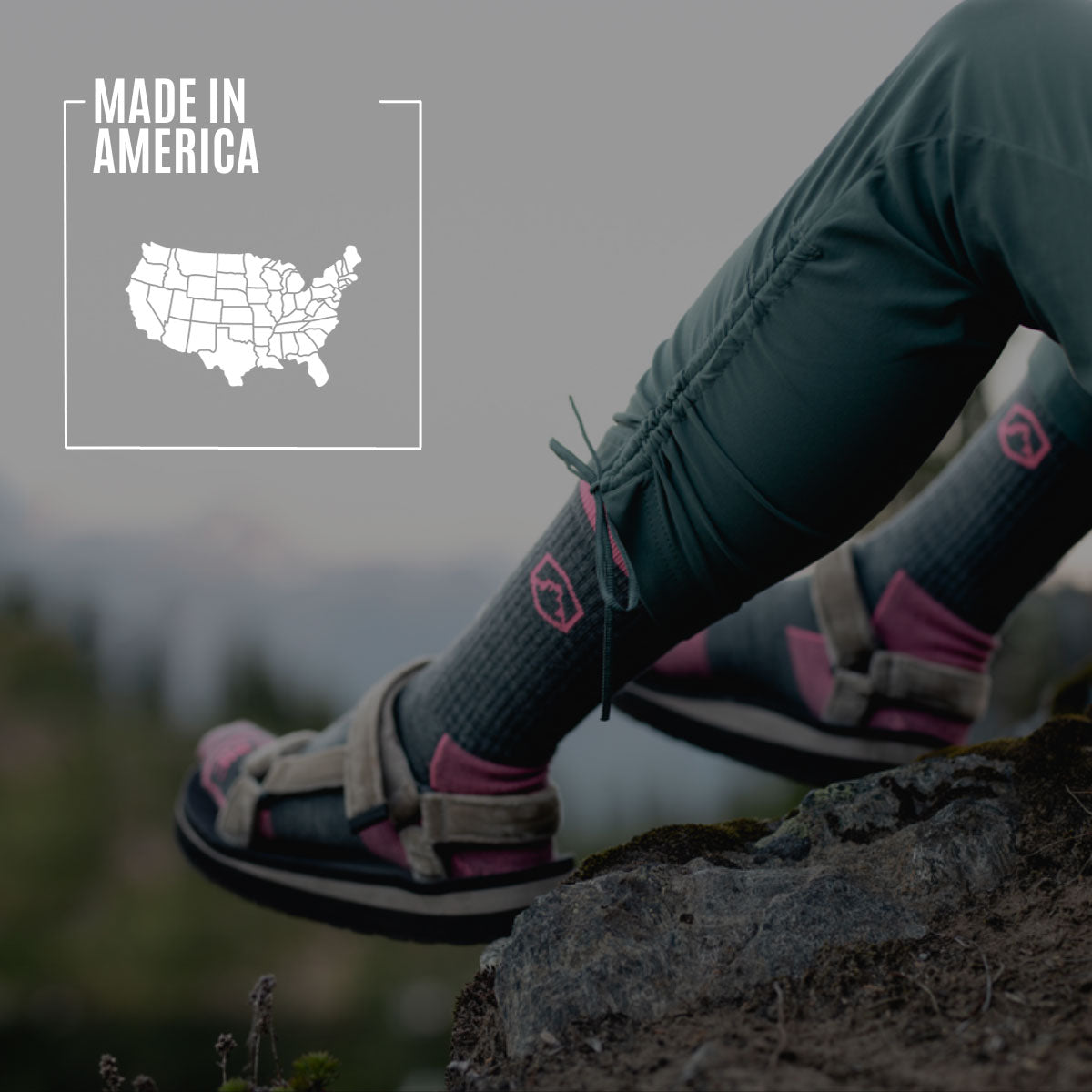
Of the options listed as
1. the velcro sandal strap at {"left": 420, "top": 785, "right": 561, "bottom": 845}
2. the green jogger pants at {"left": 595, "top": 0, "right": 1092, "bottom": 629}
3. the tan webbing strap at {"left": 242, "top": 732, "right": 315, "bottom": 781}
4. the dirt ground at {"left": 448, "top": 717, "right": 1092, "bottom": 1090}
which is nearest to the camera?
the dirt ground at {"left": 448, "top": 717, "right": 1092, "bottom": 1090}

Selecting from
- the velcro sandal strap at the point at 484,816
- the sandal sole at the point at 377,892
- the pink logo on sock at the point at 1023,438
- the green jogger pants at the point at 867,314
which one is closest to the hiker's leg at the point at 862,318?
the green jogger pants at the point at 867,314

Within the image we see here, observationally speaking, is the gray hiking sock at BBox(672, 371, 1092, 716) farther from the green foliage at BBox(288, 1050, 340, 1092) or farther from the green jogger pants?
the green foliage at BBox(288, 1050, 340, 1092)

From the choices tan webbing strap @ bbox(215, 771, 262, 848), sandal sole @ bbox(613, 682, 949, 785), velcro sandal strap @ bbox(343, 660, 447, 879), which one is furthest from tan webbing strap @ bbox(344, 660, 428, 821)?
sandal sole @ bbox(613, 682, 949, 785)

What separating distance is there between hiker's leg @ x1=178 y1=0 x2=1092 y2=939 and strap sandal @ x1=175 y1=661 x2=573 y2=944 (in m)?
0.23

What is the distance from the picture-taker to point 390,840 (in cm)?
122

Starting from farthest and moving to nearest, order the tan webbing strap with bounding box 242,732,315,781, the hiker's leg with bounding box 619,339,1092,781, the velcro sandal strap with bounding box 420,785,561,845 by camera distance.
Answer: the tan webbing strap with bounding box 242,732,315,781
the hiker's leg with bounding box 619,339,1092,781
the velcro sandal strap with bounding box 420,785,561,845

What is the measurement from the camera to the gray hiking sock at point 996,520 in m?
1.24

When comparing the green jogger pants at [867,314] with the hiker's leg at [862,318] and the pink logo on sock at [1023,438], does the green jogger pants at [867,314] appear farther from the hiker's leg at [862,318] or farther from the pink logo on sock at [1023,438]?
the pink logo on sock at [1023,438]

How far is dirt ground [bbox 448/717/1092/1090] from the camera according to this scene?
47cm

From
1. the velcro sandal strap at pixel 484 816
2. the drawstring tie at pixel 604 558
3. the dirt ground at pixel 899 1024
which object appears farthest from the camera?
the velcro sandal strap at pixel 484 816

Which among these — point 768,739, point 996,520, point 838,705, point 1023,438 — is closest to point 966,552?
point 996,520

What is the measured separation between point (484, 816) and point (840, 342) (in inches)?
26.9

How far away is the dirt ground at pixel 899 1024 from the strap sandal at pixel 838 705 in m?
0.64

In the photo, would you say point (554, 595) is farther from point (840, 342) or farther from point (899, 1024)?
point (899, 1024)
